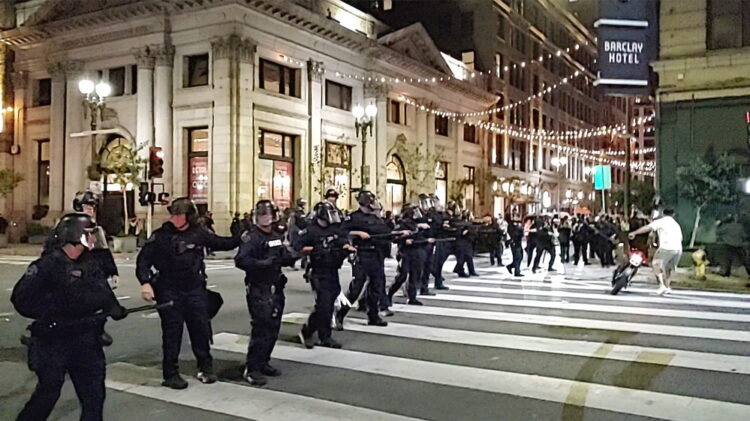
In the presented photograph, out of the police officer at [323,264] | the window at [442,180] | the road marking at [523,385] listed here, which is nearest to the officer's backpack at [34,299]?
the road marking at [523,385]

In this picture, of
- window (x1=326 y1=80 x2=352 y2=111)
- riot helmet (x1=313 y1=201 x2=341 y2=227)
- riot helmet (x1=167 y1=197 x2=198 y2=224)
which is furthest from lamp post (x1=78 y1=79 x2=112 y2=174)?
riot helmet (x1=167 y1=197 x2=198 y2=224)

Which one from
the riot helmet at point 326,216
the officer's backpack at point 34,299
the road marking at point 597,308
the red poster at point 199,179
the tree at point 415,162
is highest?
the tree at point 415,162

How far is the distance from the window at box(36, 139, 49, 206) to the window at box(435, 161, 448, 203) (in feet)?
80.4

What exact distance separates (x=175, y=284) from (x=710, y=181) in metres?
16.6

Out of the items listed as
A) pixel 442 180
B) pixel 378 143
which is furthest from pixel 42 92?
pixel 442 180

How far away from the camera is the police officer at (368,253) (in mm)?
9766

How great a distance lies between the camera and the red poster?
108ft

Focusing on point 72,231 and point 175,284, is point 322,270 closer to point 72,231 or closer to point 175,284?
point 175,284

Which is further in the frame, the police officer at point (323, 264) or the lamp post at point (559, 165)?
the lamp post at point (559, 165)

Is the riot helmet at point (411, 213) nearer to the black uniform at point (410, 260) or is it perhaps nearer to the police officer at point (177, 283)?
the black uniform at point (410, 260)

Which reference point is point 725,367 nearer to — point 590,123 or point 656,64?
Result: point 656,64

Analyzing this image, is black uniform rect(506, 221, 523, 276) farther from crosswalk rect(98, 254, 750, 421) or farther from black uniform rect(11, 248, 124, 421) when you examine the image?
black uniform rect(11, 248, 124, 421)

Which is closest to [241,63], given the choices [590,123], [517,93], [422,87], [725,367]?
[422,87]

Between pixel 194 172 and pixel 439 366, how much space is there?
1100 inches
